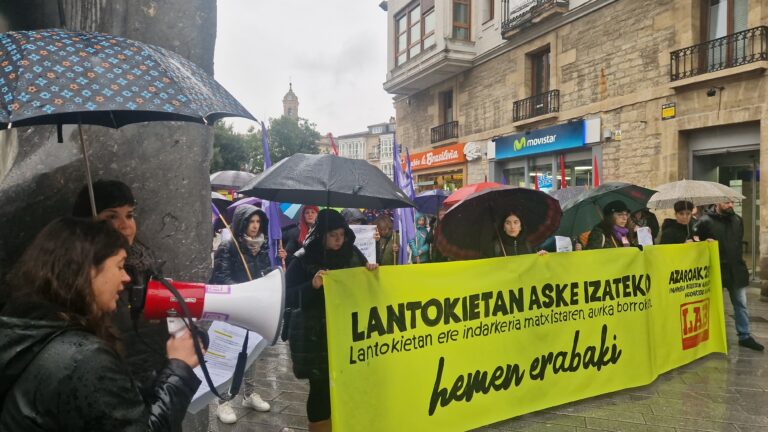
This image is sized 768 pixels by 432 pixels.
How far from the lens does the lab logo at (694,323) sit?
16.9 ft

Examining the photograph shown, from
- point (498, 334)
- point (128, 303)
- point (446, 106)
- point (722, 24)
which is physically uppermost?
point (446, 106)

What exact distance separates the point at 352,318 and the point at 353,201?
4.08ft

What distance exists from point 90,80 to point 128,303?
32.4 inches

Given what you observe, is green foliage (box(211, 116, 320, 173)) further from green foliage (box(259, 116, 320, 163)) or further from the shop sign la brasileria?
the shop sign la brasileria

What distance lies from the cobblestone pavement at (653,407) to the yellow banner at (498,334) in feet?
0.37

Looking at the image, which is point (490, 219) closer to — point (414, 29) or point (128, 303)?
point (128, 303)

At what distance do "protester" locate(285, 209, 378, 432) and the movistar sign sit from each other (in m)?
13.1

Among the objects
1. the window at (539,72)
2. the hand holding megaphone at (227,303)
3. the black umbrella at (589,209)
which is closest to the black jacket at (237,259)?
the hand holding megaphone at (227,303)

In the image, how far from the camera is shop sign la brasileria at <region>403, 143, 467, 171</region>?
2039 centimetres

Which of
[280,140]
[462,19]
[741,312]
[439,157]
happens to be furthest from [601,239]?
[280,140]

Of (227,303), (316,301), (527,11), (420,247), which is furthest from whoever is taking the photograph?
(527,11)

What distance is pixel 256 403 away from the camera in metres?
4.30

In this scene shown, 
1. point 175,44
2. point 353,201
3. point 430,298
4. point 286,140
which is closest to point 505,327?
point 430,298

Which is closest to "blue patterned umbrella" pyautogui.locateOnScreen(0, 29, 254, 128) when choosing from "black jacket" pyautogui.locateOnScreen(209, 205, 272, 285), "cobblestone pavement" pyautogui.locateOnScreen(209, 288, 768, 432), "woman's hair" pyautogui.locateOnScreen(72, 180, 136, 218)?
"woman's hair" pyautogui.locateOnScreen(72, 180, 136, 218)
